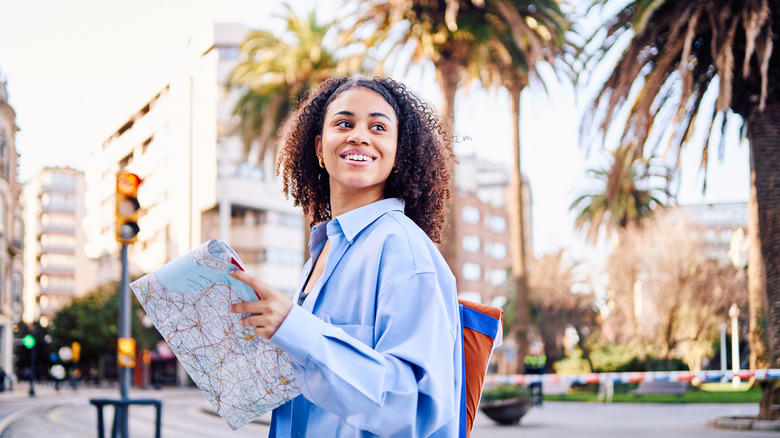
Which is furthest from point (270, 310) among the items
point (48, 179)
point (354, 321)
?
point (48, 179)

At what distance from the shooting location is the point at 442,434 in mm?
1604

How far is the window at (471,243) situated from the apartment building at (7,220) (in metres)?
42.1

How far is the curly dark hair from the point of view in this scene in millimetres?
1975

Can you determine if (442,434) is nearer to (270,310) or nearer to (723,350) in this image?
(270,310)

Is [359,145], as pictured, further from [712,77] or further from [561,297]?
[561,297]

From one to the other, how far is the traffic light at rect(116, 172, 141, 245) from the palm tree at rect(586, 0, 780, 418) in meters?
9.73

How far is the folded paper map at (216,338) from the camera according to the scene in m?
1.58

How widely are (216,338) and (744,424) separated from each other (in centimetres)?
1696

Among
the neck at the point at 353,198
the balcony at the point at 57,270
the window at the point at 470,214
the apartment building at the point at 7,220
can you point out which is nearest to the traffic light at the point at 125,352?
the neck at the point at 353,198

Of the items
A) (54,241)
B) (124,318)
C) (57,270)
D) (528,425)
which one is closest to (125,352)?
(124,318)

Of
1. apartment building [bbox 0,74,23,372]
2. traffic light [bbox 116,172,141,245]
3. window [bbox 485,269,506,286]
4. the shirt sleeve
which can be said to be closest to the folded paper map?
the shirt sleeve

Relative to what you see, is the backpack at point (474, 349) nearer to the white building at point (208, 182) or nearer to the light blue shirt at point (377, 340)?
the light blue shirt at point (377, 340)

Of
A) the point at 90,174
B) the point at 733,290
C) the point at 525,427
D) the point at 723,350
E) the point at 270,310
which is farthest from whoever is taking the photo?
the point at 90,174

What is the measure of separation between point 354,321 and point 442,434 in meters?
0.27
